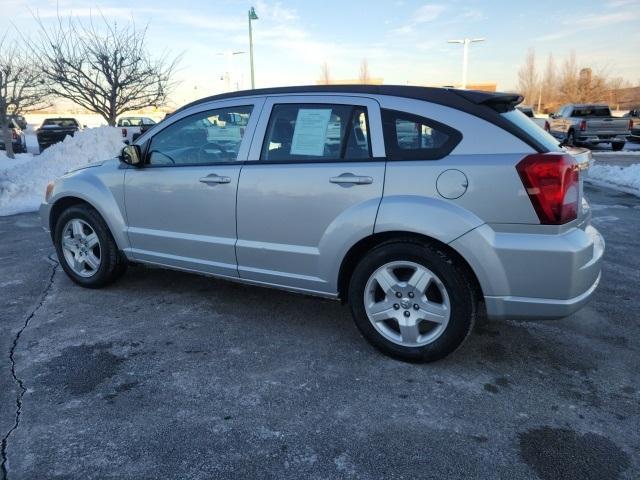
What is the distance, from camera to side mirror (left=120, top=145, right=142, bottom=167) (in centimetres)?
420

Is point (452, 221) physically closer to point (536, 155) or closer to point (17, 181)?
point (536, 155)

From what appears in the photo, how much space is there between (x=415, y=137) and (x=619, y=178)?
31.2ft

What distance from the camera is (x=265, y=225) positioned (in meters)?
3.62

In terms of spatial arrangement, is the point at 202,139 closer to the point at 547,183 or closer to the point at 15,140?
the point at 547,183

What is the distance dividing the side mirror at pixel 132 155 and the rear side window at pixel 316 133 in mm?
1199

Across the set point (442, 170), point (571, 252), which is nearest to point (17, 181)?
point (442, 170)

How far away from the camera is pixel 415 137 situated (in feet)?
10.3

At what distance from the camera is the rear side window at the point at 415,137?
3037mm

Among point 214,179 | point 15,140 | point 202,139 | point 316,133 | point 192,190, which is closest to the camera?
point 316,133

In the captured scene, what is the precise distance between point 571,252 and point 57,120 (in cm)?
2229

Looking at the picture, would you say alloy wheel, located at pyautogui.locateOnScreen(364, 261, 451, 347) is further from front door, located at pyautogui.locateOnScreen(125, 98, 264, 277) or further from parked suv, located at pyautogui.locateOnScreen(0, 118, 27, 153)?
parked suv, located at pyautogui.locateOnScreen(0, 118, 27, 153)

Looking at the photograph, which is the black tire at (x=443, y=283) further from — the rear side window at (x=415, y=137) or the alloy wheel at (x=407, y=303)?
the rear side window at (x=415, y=137)

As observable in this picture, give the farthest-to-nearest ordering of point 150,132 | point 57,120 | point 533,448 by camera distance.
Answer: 1. point 57,120
2. point 150,132
3. point 533,448

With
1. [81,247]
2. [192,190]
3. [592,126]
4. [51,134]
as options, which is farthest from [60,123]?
[592,126]
